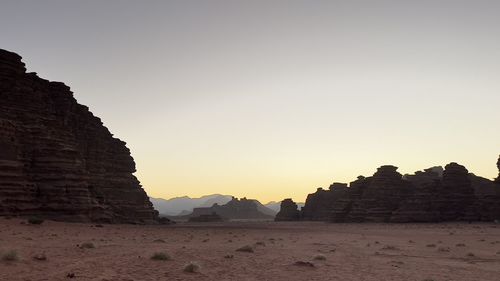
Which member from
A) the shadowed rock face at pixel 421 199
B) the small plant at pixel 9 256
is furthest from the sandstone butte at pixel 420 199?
the small plant at pixel 9 256

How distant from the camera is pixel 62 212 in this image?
49062 mm

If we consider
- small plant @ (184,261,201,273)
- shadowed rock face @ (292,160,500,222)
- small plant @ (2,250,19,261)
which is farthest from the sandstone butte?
small plant @ (2,250,19,261)

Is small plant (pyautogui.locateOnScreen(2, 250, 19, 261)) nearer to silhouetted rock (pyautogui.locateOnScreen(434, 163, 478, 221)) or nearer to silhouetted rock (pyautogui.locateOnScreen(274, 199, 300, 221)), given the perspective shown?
silhouetted rock (pyautogui.locateOnScreen(434, 163, 478, 221))

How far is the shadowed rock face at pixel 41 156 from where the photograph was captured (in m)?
46.2

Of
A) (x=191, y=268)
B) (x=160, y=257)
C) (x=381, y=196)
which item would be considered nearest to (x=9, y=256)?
(x=160, y=257)

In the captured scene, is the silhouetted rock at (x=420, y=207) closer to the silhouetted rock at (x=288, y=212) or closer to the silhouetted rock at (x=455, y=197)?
the silhouetted rock at (x=455, y=197)

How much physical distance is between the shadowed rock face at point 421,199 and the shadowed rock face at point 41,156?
186 feet

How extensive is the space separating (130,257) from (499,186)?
92585mm

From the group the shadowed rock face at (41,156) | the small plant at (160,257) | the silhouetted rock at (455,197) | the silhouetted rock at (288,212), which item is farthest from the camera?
the silhouetted rock at (288,212)

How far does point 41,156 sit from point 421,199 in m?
76.3

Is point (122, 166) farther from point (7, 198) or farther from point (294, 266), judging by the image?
point (294, 266)

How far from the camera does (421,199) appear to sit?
94438 mm

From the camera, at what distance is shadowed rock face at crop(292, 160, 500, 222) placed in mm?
91938

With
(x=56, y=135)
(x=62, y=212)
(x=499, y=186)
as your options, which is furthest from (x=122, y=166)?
(x=499, y=186)
